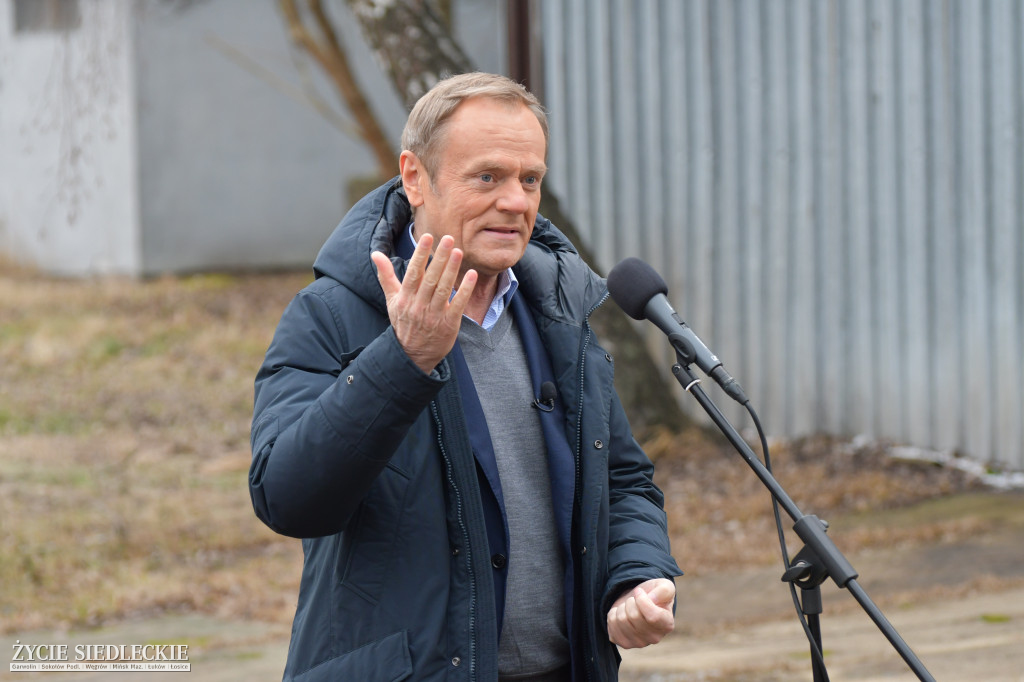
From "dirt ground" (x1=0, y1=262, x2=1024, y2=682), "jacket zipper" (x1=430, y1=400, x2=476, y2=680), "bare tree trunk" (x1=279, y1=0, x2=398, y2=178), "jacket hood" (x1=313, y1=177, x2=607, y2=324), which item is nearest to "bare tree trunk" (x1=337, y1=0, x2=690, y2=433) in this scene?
"dirt ground" (x1=0, y1=262, x2=1024, y2=682)

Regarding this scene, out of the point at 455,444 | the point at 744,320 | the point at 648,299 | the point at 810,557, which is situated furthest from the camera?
the point at 744,320

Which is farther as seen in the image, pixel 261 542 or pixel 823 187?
pixel 823 187

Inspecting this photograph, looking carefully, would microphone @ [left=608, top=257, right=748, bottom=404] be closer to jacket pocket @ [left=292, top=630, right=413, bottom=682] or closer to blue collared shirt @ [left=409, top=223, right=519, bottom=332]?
blue collared shirt @ [left=409, top=223, right=519, bottom=332]

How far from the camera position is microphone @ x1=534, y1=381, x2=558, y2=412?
230cm

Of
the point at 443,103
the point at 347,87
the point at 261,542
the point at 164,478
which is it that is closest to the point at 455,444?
the point at 443,103

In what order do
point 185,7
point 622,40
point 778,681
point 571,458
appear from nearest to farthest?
point 571,458, point 778,681, point 622,40, point 185,7

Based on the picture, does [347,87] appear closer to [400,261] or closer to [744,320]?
[744,320]

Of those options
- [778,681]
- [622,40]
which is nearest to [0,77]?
[622,40]

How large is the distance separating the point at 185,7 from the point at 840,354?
8.32m

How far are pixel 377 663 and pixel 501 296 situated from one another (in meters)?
0.77

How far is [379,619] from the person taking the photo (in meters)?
2.09

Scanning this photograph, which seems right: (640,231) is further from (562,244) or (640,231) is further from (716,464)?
(562,244)

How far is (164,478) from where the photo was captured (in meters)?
7.94

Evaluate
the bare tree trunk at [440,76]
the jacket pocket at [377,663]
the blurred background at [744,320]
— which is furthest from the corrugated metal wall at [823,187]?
the jacket pocket at [377,663]
